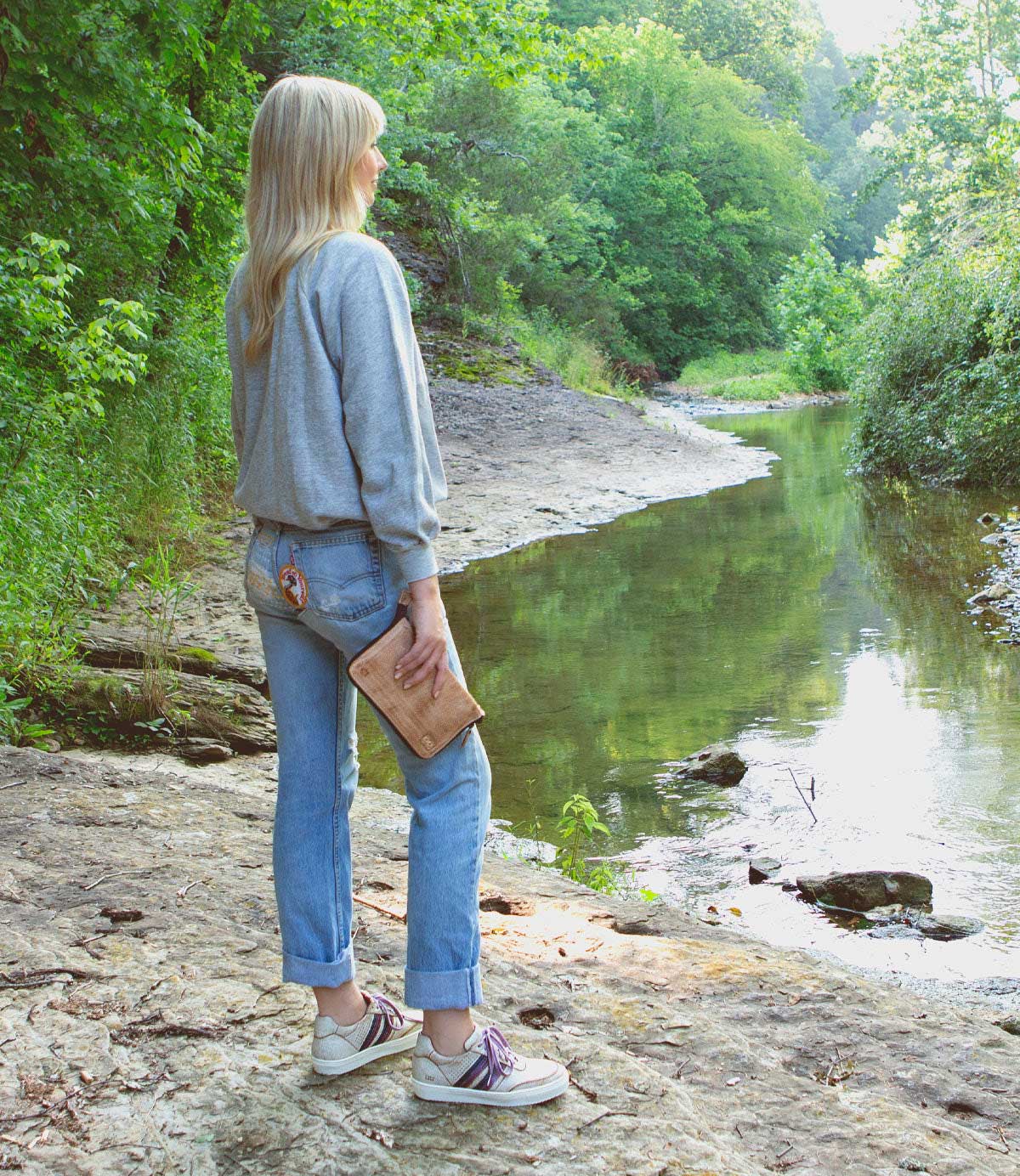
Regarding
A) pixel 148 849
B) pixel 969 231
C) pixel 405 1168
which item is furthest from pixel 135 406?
pixel 969 231

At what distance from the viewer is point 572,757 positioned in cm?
663

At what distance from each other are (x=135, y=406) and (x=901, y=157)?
35846mm

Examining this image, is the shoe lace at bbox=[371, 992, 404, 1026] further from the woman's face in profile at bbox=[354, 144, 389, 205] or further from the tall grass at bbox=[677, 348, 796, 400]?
the tall grass at bbox=[677, 348, 796, 400]

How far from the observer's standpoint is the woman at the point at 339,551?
2.21 meters

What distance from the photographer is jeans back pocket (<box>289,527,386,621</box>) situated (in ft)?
7.40

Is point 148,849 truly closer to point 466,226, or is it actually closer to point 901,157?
point 466,226

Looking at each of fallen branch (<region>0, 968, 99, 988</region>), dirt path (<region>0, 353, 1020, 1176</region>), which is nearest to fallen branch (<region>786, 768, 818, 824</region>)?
dirt path (<region>0, 353, 1020, 1176</region>)

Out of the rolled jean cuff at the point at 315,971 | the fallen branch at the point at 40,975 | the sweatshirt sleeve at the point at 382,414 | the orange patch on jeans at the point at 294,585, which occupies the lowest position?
the fallen branch at the point at 40,975

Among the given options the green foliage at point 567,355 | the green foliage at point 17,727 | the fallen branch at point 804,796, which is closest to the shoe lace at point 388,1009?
the green foliage at point 17,727

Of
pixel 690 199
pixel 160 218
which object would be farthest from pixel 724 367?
pixel 160 218

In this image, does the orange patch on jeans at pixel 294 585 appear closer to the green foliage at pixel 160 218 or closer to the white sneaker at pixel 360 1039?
the white sneaker at pixel 360 1039

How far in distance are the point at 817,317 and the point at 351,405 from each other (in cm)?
3717

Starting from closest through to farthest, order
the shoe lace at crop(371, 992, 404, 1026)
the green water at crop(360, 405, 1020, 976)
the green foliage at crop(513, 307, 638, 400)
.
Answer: the shoe lace at crop(371, 992, 404, 1026) → the green water at crop(360, 405, 1020, 976) → the green foliage at crop(513, 307, 638, 400)

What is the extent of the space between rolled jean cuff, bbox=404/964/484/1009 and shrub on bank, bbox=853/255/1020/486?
13606mm
